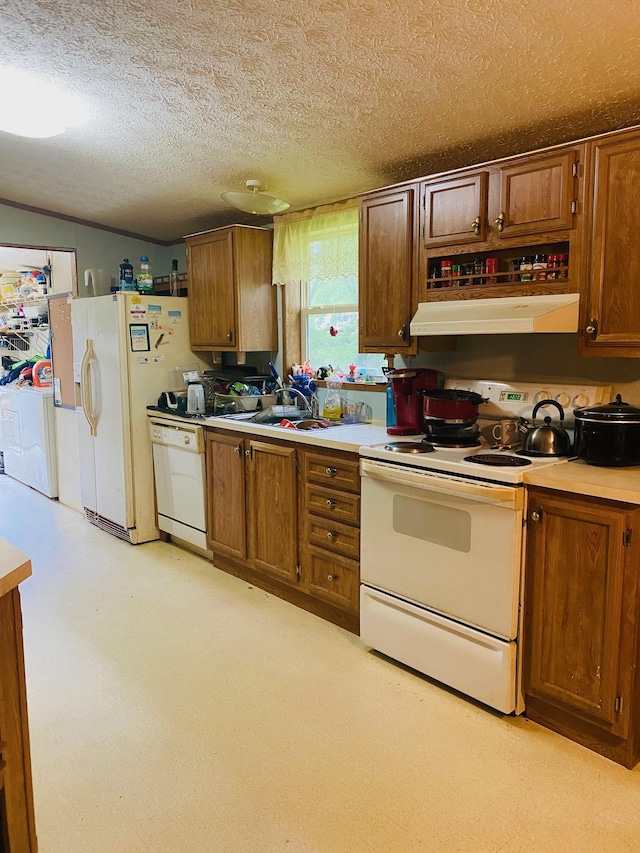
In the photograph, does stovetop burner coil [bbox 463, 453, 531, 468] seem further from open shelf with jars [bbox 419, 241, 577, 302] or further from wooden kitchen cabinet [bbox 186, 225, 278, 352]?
wooden kitchen cabinet [bbox 186, 225, 278, 352]

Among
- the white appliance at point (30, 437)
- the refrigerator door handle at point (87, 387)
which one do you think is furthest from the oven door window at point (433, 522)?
the white appliance at point (30, 437)

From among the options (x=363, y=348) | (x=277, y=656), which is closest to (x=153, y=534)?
(x=277, y=656)

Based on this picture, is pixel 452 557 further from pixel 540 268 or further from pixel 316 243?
pixel 316 243

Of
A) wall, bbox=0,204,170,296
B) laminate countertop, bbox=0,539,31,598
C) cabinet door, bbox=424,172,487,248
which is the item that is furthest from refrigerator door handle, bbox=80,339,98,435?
laminate countertop, bbox=0,539,31,598

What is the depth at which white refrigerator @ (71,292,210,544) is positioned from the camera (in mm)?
4062

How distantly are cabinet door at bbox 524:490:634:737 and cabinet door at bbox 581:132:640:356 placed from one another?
25.6 inches

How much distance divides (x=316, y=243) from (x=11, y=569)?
302cm

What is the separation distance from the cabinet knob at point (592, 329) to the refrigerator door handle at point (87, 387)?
3.27 m

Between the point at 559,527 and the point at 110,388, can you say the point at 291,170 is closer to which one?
the point at 110,388

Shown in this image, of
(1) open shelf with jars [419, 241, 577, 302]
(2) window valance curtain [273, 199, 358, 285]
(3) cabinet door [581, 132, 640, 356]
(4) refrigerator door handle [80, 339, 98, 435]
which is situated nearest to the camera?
(3) cabinet door [581, 132, 640, 356]

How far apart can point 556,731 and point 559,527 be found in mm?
759

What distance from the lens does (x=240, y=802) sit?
6.16 feet

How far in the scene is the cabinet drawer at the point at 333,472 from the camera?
9.20 feet

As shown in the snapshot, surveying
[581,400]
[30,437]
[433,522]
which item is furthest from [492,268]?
[30,437]
